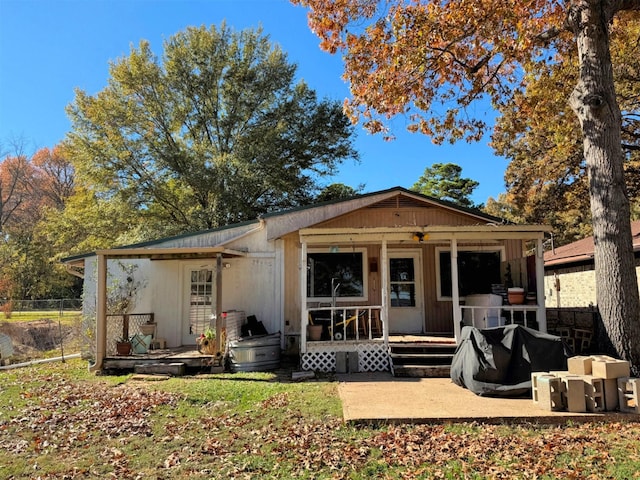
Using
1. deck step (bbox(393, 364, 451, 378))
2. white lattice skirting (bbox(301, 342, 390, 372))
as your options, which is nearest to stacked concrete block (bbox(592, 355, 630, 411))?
deck step (bbox(393, 364, 451, 378))

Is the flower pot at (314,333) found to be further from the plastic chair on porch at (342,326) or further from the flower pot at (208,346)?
the flower pot at (208,346)

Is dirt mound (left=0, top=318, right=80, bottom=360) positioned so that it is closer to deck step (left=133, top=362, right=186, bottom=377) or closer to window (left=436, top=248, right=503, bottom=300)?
deck step (left=133, top=362, right=186, bottom=377)

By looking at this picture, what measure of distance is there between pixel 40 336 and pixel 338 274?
13790mm

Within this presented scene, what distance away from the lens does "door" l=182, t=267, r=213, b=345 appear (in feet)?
40.2

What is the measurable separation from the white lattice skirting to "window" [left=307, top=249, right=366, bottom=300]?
7.40 feet

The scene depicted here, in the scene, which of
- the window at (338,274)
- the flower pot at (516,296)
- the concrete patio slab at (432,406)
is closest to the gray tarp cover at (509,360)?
the concrete patio slab at (432,406)

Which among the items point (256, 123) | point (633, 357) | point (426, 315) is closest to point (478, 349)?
point (633, 357)

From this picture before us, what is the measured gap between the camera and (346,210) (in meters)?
12.2

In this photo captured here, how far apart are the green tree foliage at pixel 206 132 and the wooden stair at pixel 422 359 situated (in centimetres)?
1385

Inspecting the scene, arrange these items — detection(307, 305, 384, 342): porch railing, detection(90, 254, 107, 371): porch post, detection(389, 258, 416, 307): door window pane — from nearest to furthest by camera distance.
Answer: detection(90, 254, 107, 371): porch post
detection(307, 305, 384, 342): porch railing
detection(389, 258, 416, 307): door window pane

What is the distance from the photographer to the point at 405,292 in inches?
471

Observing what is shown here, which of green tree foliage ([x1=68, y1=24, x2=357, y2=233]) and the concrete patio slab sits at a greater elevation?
green tree foliage ([x1=68, y1=24, x2=357, y2=233])

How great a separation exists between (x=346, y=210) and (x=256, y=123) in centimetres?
1458

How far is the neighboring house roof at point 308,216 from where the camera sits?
1186 cm
